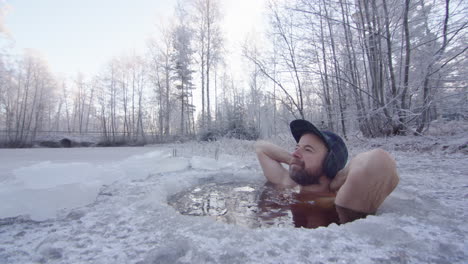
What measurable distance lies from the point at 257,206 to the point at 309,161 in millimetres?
497

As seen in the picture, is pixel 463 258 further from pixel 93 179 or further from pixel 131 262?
pixel 93 179

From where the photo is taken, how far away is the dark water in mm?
1124

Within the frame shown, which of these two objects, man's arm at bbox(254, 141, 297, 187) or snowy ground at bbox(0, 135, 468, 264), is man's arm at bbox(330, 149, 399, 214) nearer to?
snowy ground at bbox(0, 135, 468, 264)

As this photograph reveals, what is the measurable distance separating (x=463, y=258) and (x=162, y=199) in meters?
1.52

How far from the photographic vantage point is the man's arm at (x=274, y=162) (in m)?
1.99

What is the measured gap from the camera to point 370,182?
1.14 metres

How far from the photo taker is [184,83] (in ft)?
59.8

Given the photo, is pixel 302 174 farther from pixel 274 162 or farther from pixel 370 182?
pixel 274 162

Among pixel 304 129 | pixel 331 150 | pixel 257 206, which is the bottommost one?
pixel 257 206

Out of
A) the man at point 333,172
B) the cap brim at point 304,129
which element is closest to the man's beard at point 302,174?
the man at point 333,172

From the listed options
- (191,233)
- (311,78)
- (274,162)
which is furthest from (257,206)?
(311,78)

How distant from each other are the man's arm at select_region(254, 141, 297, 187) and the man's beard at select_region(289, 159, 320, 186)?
397mm

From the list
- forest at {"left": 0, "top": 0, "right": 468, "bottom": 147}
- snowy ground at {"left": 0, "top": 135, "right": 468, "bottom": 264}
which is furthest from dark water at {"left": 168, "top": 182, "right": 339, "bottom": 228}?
forest at {"left": 0, "top": 0, "right": 468, "bottom": 147}

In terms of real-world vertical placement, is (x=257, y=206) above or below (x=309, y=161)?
below
